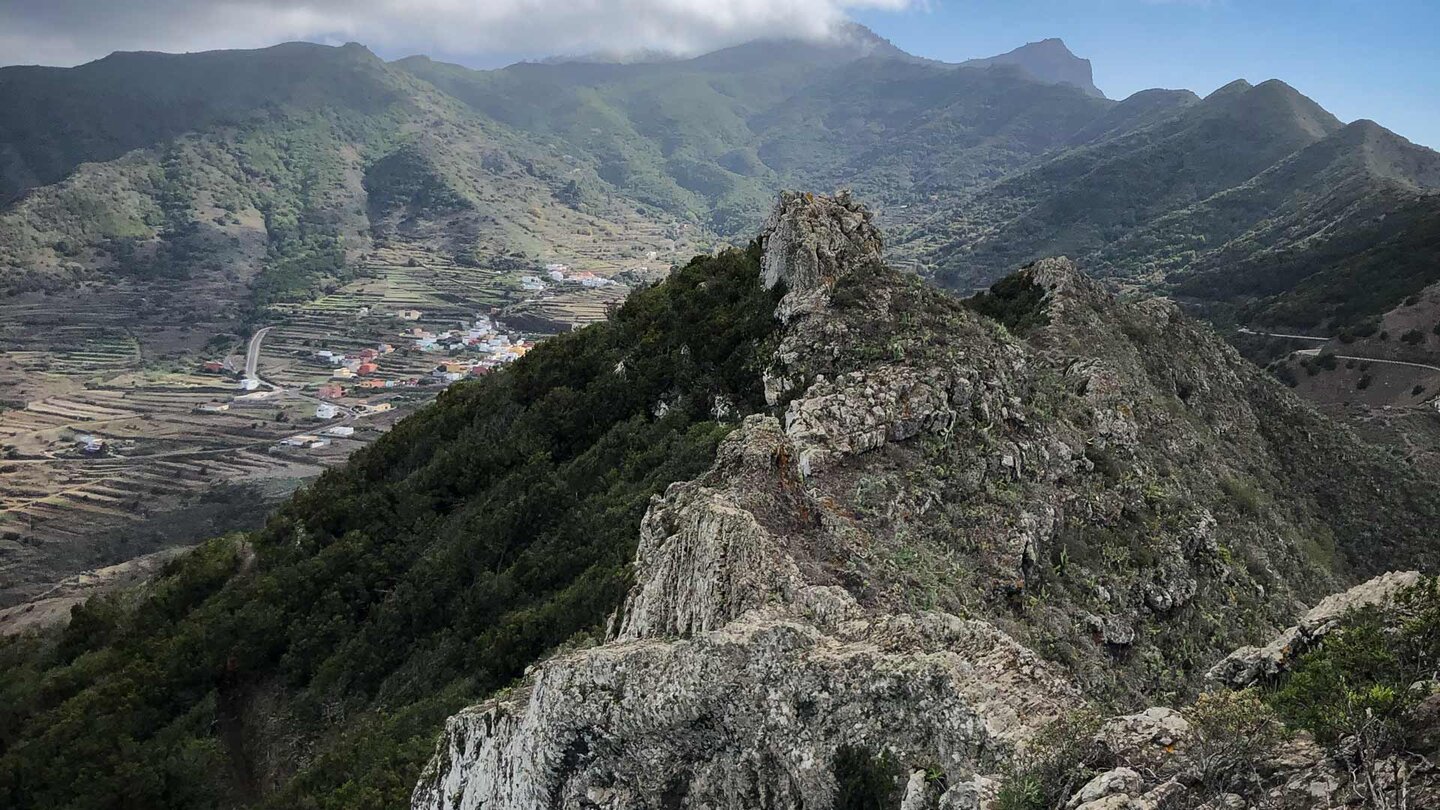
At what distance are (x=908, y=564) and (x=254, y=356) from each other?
633 feet

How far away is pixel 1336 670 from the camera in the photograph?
9672mm

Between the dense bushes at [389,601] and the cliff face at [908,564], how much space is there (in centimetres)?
596

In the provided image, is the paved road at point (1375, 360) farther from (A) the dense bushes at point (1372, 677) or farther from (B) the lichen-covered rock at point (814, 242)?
(A) the dense bushes at point (1372, 677)

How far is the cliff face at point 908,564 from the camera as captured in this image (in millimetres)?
12539

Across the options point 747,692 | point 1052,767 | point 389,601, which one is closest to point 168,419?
point 389,601

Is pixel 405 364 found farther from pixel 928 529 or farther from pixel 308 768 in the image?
pixel 928 529

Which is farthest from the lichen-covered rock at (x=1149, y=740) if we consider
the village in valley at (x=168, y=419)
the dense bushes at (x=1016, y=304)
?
the village in valley at (x=168, y=419)

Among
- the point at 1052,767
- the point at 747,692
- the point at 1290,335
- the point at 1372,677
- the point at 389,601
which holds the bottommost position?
the point at 389,601

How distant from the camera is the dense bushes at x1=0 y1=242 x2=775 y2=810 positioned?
27.9 m

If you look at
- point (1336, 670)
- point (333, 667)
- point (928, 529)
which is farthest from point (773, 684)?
point (333, 667)

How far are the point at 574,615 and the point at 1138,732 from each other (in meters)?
19.1

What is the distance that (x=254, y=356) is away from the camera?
586ft

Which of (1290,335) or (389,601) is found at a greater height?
(1290,335)

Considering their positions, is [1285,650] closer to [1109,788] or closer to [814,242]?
[1109,788]
